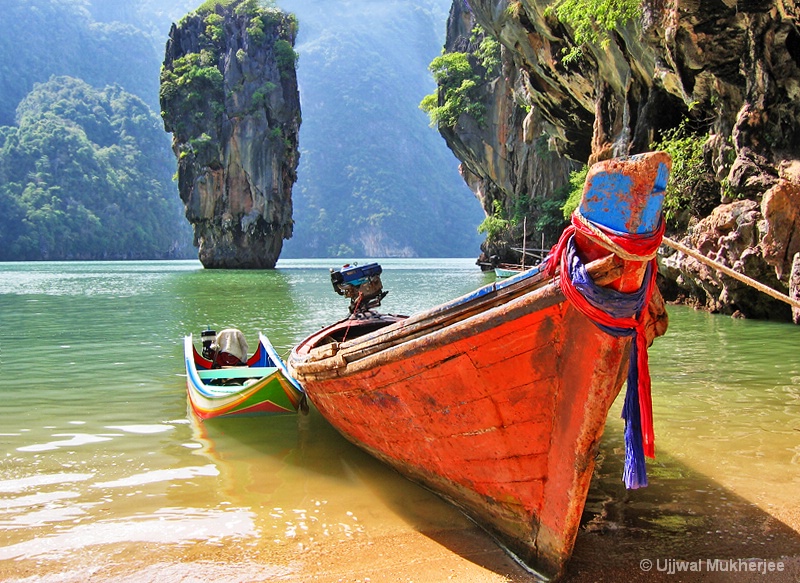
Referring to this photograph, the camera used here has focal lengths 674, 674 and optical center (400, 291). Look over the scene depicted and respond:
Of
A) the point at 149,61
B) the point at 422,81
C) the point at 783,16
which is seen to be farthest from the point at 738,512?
the point at 422,81

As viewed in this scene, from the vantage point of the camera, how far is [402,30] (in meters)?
187

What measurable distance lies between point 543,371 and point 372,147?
150 meters

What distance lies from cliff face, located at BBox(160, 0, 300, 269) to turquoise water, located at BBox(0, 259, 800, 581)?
42.0 m

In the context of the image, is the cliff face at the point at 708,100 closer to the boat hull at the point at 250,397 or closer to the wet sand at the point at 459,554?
the wet sand at the point at 459,554

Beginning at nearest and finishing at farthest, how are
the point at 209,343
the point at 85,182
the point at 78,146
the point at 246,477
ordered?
the point at 246,477 → the point at 209,343 → the point at 85,182 → the point at 78,146

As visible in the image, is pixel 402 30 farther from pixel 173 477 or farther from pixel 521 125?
pixel 173 477

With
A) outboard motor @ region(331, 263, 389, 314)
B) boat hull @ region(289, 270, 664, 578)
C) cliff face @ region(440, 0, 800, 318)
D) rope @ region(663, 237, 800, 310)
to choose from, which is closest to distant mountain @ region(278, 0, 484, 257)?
cliff face @ region(440, 0, 800, 318)

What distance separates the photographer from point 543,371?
11.1 ft

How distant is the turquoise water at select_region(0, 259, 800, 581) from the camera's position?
375 centimetres

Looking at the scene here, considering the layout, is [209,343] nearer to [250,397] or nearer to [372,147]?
[250,397]

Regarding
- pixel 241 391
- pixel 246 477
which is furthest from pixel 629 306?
pixel 241 391

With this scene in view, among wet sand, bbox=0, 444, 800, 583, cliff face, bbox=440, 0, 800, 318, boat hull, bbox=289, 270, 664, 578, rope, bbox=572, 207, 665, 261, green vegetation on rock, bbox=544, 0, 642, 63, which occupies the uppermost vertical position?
green vegetation on rock, bbox=544, 0, 642, 63
